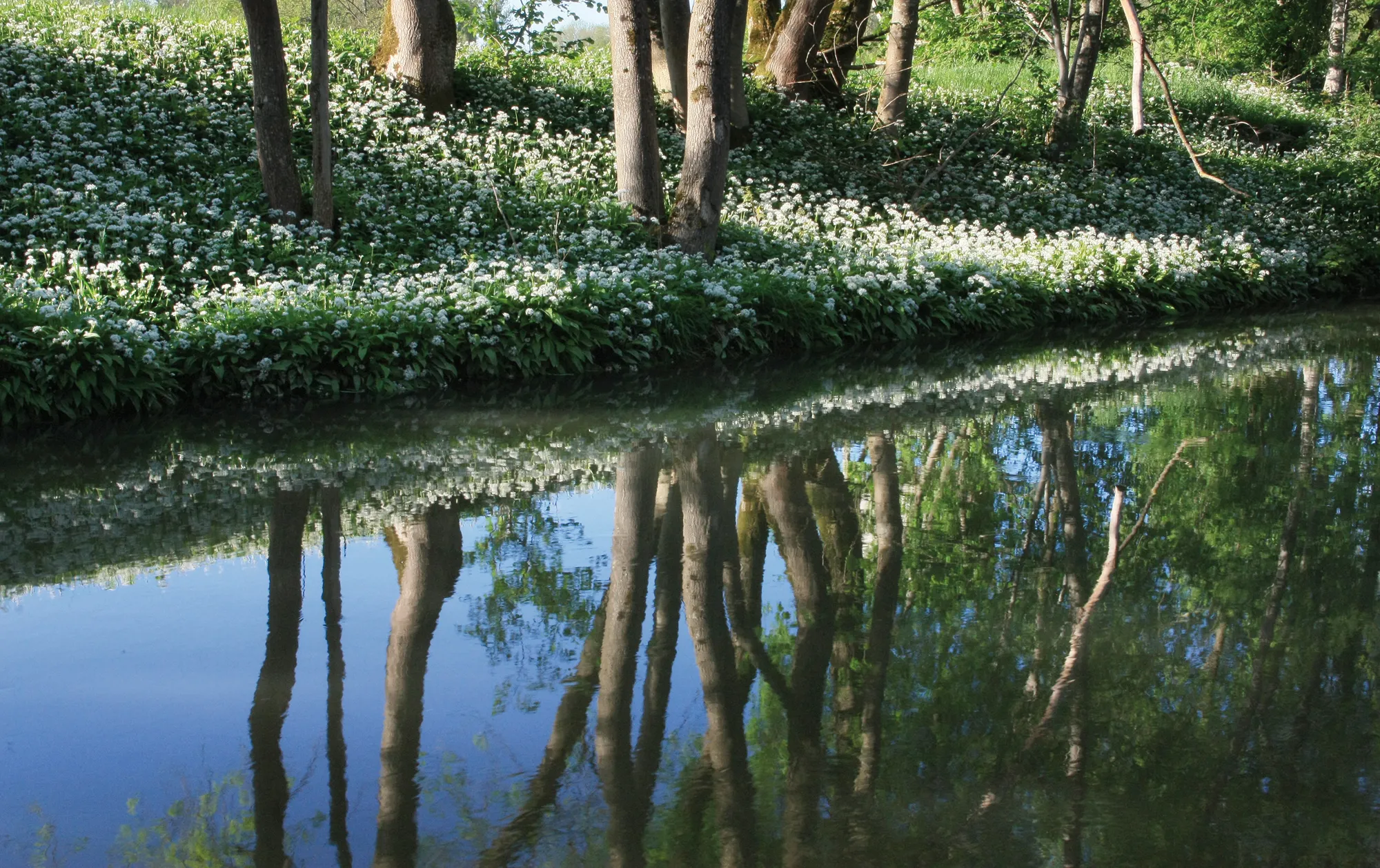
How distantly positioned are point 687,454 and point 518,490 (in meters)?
1.29

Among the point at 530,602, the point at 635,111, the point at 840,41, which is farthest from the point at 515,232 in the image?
the point at 840,41

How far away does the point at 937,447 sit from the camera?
7895 millimetres

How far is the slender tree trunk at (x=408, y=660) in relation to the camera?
3.22m

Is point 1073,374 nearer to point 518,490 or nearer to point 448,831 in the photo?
point 518,490

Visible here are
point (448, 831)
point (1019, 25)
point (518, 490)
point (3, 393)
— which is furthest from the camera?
point (1019, 25)

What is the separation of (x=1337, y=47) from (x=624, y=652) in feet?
114

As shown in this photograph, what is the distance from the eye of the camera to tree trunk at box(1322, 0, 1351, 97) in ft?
103

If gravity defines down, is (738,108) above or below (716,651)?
above

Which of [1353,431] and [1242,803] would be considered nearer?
[1242,803]

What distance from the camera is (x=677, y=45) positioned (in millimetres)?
17391

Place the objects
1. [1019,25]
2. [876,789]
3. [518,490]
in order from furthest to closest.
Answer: [1019,25] → [518,490] → [876,789]

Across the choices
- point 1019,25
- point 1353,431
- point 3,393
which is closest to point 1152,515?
point 1353,431

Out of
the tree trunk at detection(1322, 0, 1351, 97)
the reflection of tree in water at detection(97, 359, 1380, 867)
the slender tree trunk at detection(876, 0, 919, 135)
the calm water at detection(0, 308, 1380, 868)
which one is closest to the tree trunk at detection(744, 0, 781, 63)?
the slender tree trunk at detection(876, 0, 919, 135)

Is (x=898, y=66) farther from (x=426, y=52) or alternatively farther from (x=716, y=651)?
(x=716, y=651)
